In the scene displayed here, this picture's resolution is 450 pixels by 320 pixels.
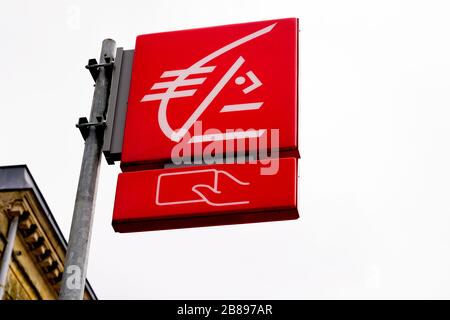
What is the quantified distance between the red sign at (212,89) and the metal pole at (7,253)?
990cm

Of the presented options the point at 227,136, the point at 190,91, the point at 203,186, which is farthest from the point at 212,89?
the point at 203,186

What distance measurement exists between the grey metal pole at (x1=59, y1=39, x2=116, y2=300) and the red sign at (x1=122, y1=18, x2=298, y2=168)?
0.37 metres

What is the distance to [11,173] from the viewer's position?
1823cm

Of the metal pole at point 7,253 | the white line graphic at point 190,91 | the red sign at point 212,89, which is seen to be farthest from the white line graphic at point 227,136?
the metal pole at point 7,253

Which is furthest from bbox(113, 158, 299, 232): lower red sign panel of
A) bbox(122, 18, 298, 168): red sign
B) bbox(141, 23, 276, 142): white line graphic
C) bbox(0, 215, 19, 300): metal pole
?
bbox(0, 215, 19, 300): metal pole

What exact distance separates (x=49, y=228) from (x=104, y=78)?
38.8 ft

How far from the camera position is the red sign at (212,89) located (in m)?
7.79

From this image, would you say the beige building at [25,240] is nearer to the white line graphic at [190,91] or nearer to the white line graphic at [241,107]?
the white line graphic at [190,91]

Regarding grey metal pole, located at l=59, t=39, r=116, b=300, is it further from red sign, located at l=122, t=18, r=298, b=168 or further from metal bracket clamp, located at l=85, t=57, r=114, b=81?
red sign, located at l=122, t=18, r=298, b=168

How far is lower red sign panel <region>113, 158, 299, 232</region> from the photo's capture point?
730cm
